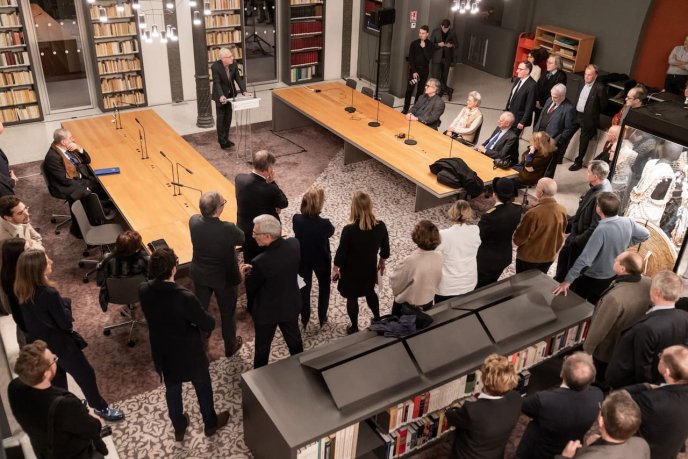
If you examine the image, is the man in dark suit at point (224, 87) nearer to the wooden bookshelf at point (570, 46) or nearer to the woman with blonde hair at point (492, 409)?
the wooden bookshelf at point (570, 46)

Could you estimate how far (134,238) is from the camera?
5238mm

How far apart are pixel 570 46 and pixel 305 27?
5324mm

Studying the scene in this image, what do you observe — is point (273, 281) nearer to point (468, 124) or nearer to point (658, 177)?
point (658, 177)

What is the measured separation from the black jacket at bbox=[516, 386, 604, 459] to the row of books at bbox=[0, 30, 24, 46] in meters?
9.77

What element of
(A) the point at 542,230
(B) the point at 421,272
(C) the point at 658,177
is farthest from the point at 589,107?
(B) the point at 421,272

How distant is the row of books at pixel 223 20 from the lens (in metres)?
11.6

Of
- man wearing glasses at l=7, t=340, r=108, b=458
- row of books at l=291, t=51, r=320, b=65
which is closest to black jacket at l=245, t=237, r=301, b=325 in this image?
man wearing glasses at l=7, t=340, r=108, b=458

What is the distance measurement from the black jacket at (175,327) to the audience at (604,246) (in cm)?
320

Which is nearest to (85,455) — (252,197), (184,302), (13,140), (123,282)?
(184,302)

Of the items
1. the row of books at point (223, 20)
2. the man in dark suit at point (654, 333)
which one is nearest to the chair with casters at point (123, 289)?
the man in dark suit at point (654, 333)

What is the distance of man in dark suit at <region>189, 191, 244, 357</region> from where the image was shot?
16.3 ft

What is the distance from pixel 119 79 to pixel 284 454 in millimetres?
8937

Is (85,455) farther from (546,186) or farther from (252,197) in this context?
(546,186)

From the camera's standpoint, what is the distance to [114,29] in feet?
34.7
